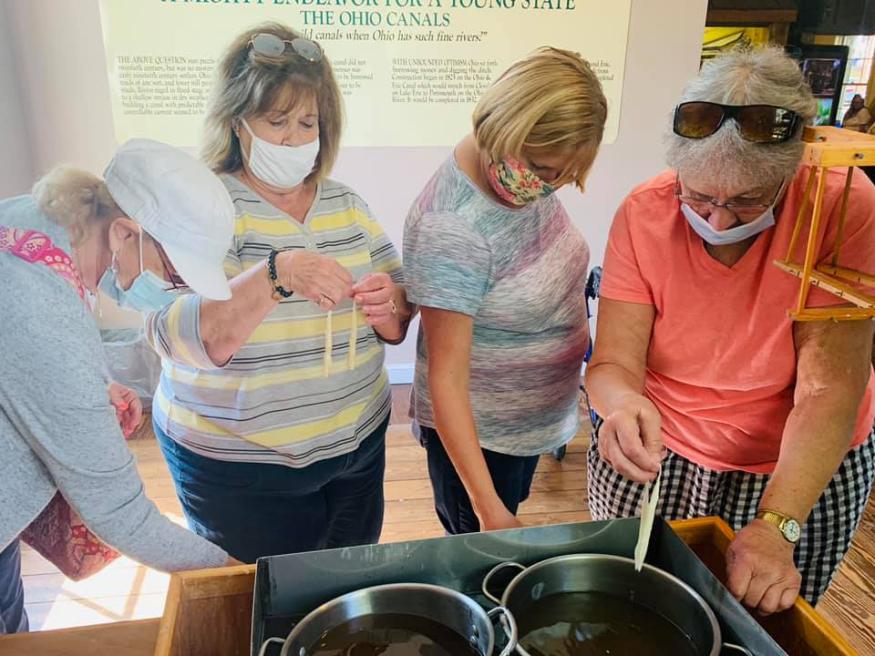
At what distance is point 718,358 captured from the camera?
1.07m

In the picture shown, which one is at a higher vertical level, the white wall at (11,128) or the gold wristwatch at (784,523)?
the white wall at (11,128)

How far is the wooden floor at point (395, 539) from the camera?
1753 millimetres

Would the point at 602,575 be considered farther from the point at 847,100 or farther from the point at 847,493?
the point at 847,100

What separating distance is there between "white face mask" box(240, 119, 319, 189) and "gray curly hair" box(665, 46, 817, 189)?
0.53m

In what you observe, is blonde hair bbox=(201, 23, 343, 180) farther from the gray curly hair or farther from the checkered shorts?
the checkered shorts

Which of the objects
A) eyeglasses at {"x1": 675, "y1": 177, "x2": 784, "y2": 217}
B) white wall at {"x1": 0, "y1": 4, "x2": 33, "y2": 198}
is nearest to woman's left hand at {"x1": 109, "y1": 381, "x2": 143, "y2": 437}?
white wall at {"x1": 0, "y1": 4, "x2": 33, "y2": 198}

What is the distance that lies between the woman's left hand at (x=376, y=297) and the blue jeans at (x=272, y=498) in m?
0.22

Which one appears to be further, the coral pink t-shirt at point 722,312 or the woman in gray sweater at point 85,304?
the coral pink t-shirt at point 722,312

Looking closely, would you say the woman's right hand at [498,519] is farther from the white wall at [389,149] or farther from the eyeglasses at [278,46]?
the eyeglasses at [278,46]

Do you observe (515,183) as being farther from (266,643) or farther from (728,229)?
(266,643)

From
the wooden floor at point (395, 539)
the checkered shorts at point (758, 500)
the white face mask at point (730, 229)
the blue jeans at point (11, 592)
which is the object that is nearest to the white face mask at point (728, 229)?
the white face mask at point (730, 229)

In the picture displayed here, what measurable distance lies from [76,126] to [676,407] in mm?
1047

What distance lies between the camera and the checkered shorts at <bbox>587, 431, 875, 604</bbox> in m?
1.11

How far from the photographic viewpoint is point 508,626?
26.9 inches
